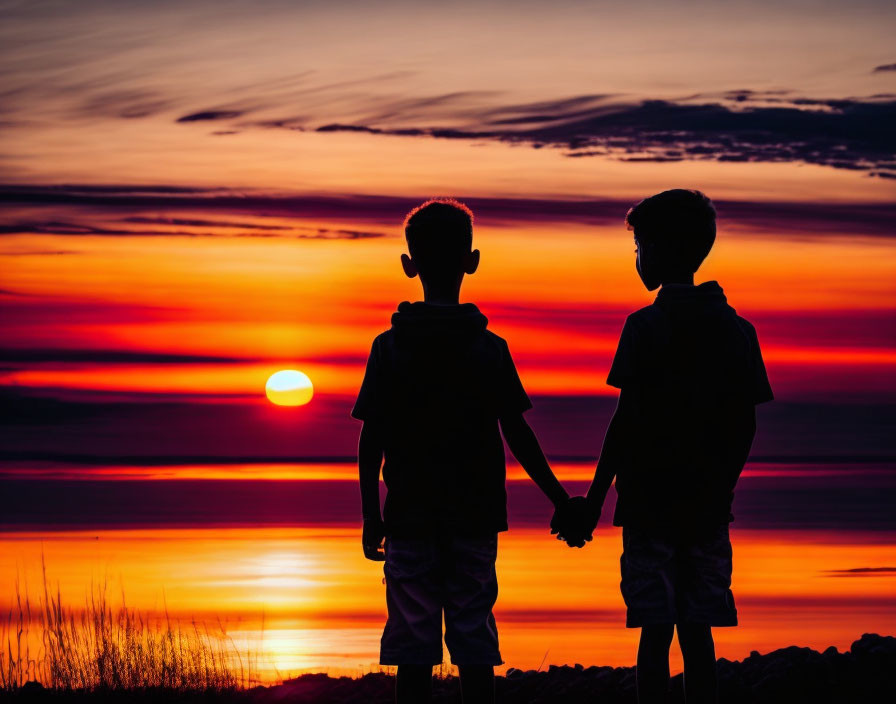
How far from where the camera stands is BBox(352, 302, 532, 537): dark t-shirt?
5.45 meters

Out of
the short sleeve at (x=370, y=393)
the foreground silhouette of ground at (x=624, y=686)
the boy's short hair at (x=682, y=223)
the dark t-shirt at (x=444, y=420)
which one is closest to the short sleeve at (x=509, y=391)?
the dark t-shirt at (x=444, y=420)

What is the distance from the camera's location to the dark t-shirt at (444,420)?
17.9 ft

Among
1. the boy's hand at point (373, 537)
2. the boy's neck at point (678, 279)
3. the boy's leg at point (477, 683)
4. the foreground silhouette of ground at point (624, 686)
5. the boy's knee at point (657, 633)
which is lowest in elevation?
the boy's leg at point (477, 683)

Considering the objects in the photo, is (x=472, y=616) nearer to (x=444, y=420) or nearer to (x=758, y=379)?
(x=444, y=420)

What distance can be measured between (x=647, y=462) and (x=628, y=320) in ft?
2.19

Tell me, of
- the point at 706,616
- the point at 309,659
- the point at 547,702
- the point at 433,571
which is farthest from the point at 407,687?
the point at 309,659

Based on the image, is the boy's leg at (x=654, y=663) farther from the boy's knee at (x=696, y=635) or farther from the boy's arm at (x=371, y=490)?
the boy's arm at (x=371, y=490)

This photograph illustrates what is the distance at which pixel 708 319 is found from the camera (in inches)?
223

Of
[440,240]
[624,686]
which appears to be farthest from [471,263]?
[624,686]

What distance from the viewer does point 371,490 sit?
5535mm

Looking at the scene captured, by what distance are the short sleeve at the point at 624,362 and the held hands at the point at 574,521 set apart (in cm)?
66

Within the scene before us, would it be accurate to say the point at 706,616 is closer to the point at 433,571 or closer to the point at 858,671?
the point at 433,571

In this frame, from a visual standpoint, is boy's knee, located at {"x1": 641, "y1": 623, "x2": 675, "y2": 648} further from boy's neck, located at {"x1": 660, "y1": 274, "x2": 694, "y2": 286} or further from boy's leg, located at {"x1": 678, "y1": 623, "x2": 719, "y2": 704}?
boy's neck, located at {"x1": 660, "y1": 274, "x2": 694, "y2": 286}

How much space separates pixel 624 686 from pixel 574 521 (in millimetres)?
2324
